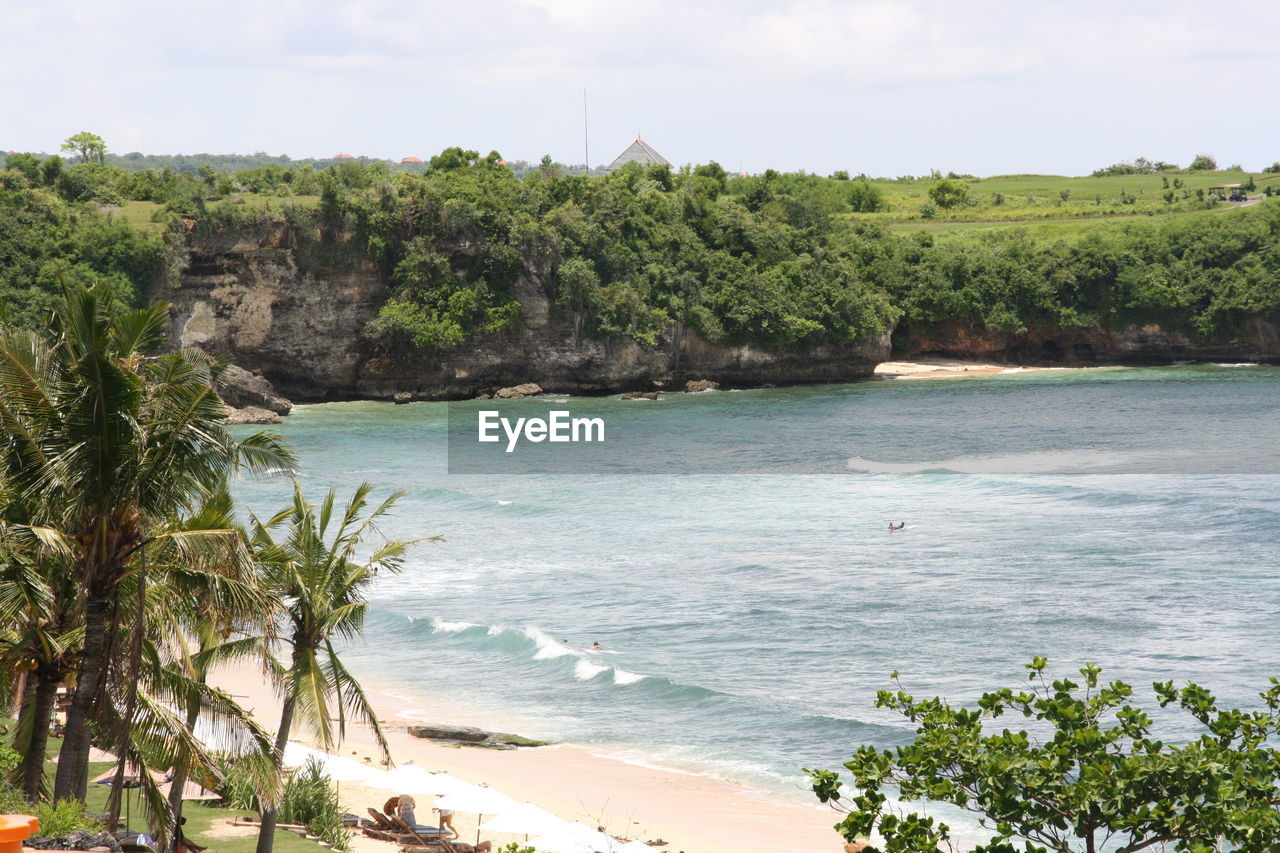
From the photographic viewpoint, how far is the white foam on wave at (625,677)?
25.2 meters

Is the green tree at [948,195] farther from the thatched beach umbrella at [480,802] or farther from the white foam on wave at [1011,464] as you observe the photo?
the thatched beach umbrella at [480,802]

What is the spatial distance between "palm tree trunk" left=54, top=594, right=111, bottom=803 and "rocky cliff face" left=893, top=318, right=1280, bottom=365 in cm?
7264

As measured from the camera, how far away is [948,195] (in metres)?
102

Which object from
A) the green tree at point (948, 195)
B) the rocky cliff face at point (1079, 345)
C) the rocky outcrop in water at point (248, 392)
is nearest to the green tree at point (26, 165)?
the rocky outcrop in water at point (248, 392)

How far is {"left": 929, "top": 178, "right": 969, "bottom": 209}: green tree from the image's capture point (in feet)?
333

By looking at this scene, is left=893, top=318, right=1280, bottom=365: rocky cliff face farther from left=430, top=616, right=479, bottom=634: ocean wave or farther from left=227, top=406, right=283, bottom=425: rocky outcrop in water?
left=430, top=616, right=479, bottom=634: ocean wave

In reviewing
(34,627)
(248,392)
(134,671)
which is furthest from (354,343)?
(134,671)

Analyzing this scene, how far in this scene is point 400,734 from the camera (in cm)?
2255

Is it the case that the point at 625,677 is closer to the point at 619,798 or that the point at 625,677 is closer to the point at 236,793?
the point at 619,798

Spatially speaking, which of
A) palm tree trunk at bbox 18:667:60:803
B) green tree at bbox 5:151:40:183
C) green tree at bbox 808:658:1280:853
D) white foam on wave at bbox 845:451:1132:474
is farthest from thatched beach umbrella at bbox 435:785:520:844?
green tree at bbox 5:151:40:183

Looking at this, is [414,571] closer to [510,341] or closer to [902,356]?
[510,341]

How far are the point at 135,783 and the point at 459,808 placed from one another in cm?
436
